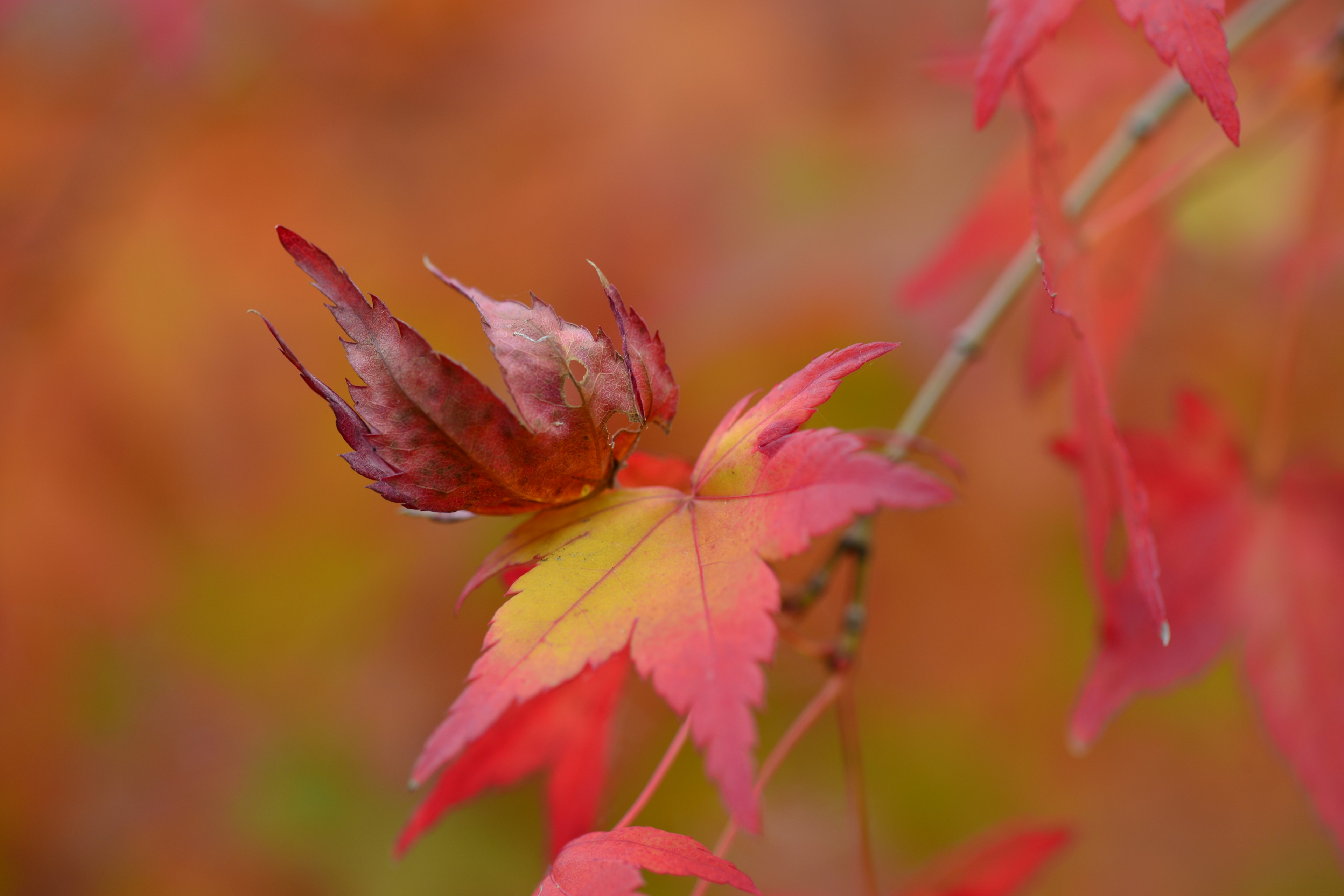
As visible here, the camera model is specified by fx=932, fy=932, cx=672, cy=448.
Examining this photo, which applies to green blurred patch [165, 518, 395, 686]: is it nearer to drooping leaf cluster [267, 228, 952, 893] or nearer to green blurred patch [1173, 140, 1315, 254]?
drooping leaf cluster [267, 228, 952, 893]

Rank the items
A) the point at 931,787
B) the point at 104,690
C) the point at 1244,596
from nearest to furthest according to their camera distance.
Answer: the point at 1244,596 → the point at 931,787 → the point at 104,690

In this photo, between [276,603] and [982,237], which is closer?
[982,237]

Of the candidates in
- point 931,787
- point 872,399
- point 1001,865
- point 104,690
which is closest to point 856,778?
point 1001,865

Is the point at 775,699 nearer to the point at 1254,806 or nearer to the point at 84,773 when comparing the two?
the point at 1254,806

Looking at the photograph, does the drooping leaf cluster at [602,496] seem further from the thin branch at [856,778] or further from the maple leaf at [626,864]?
the thin branch at [856,778]

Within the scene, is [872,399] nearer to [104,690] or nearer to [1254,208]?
[1254,208]

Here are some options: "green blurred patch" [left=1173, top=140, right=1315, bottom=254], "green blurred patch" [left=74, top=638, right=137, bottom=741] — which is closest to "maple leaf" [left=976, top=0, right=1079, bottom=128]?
"green blurred patch" [left=1173, top=140, right=1315, bottom=254]
